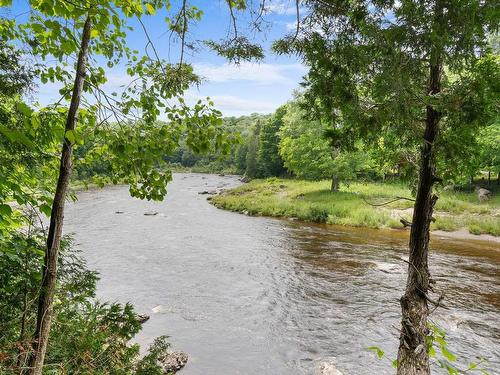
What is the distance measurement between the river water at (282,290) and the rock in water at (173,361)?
21cm

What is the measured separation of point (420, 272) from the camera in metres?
5.25

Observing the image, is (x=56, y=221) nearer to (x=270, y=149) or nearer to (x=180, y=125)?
(x=180, y=125)

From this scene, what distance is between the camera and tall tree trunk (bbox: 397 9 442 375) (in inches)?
195

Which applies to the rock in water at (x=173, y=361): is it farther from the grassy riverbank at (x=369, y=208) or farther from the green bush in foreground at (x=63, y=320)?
the grassy riverbank at (x=369, y=208)

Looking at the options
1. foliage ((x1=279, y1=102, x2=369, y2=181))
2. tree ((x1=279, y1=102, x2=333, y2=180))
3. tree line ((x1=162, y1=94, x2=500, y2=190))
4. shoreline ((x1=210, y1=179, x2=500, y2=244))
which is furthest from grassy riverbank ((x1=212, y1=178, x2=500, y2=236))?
tree line ((x1=162, y1=94, x2=500, y2=190))

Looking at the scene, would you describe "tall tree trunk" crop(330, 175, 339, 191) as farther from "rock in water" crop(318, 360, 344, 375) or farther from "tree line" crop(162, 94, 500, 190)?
"rock in water" crop(318, 360, 344, 375)

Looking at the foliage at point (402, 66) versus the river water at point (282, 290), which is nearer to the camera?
the foliage at point (402, 66)

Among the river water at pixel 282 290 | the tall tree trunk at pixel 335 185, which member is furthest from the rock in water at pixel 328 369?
the tall tree trunk at pixel 335 185

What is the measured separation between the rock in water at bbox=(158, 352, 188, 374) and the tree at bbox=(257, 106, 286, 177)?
171ft

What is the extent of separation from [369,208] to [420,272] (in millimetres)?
23622

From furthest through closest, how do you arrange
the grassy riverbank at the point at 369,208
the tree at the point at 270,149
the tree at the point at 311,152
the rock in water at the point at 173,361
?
the tree at the point at 270,149 → the tree at the point at 311,152 → the grassy riverbank at the point at 369,208 → the rock in water at the point at 173,361

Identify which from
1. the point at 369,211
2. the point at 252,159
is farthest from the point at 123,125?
the point at 252,159

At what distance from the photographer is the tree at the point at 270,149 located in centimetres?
6134

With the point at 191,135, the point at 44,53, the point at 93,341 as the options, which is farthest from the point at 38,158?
the point at 93,341
